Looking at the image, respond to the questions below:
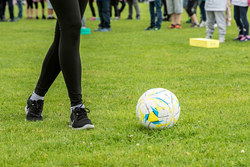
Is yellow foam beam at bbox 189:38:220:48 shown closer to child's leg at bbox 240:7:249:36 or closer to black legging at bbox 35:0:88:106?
child's leg at bbox 240:7:249:36

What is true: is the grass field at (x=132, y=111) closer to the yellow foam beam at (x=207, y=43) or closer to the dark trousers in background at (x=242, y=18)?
the yellow foam beam at (x=207, y=43)

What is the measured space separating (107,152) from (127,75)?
3.40 metres

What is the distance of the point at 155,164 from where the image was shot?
279 centimetres

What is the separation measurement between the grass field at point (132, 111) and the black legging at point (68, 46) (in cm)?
47

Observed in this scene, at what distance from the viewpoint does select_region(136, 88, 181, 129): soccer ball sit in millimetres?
3482

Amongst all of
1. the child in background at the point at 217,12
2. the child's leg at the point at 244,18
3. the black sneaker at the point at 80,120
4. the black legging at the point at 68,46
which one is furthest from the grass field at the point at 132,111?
the child's leg at the point at 244,18

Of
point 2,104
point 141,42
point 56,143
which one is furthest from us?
point 141,42

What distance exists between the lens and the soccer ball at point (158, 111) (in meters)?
3.48

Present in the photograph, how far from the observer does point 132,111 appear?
4.27m

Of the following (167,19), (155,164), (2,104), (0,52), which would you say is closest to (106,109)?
(2,104)

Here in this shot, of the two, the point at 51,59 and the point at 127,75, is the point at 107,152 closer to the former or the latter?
the point at 51,59

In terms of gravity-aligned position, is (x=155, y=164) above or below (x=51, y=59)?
below

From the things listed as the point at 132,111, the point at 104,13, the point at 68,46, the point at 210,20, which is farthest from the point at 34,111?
the point at 104,13

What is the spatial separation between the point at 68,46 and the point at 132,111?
1.15 m
